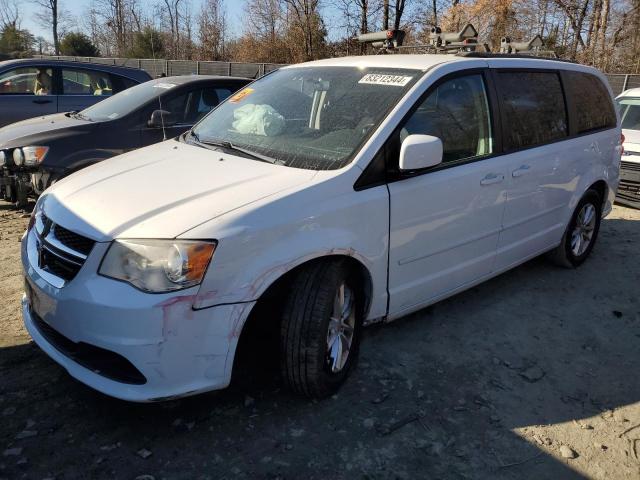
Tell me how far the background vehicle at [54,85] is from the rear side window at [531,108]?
5782 millimetres

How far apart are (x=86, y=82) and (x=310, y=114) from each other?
19.2 feet

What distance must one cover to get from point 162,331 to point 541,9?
27108 mm

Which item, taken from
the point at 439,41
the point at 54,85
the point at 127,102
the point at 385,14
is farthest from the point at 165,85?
the point at 385,14

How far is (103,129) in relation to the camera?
18.7ft

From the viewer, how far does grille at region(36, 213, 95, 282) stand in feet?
8.17

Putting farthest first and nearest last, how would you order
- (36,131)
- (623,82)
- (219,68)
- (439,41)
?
(219,68), (623,82), (36,131), (439,41)

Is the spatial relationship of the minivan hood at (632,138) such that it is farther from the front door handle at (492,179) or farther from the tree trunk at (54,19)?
the tree trunk at (54,19)

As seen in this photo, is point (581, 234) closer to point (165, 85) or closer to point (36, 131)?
point (165, 85)

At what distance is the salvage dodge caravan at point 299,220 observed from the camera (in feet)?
7.72

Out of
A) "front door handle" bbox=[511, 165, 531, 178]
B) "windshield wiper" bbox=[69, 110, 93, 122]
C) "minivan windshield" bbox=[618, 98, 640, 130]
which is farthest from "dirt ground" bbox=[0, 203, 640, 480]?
"minivan windshield" bbox=[618, 98, 640, 130]

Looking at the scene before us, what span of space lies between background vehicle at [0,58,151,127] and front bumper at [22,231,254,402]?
6.20m

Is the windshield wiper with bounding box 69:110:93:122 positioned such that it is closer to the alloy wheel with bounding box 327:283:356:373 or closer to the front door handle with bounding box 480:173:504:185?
the alloy wheel with bounding box 327:283:356:373

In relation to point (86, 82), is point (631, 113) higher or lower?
lower

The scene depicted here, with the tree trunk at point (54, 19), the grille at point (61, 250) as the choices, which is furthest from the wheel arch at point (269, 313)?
the tree trunk at point (54, 19)
